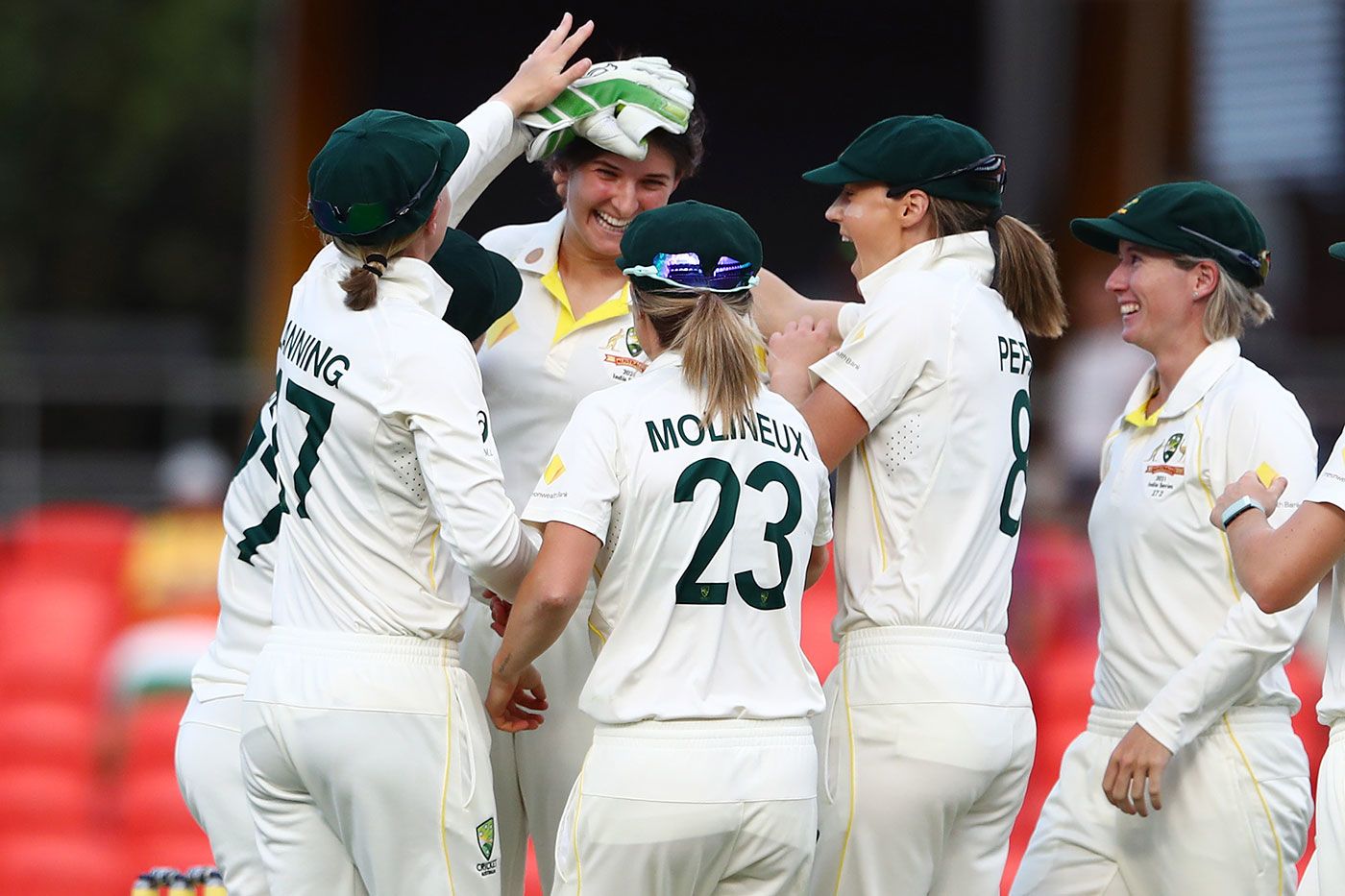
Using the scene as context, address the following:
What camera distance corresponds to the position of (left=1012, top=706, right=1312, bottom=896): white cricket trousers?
4.32 meters

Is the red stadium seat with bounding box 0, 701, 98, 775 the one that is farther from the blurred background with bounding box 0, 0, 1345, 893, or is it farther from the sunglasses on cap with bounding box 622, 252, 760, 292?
the sunglasses on cap with bounding box 622, 252, 760, 292

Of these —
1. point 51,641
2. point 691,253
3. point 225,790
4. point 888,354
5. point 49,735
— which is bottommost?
point 49,735

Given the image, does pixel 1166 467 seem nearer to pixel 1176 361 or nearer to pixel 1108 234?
pixel 1176 361

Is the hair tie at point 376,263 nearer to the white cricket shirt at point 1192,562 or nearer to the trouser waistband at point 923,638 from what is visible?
Answer: the trouser waistband at point 923,638

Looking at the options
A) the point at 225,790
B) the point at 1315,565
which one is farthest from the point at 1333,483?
the point at 225,790

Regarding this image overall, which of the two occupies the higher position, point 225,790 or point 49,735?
point 225,790

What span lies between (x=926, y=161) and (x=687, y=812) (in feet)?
5.48

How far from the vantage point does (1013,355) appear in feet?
14.6

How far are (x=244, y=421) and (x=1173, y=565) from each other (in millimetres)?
10100

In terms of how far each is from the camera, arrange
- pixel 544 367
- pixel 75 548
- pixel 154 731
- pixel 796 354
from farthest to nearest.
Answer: pixel 75 548 → pixel 154 731 → pixel 544 367 → pixel 796 354

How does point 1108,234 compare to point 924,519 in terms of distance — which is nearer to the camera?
point 924,519

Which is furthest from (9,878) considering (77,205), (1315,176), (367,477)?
(77,205)

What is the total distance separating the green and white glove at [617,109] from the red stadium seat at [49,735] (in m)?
5.66

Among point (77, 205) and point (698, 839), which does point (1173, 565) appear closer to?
point (698, 839)
